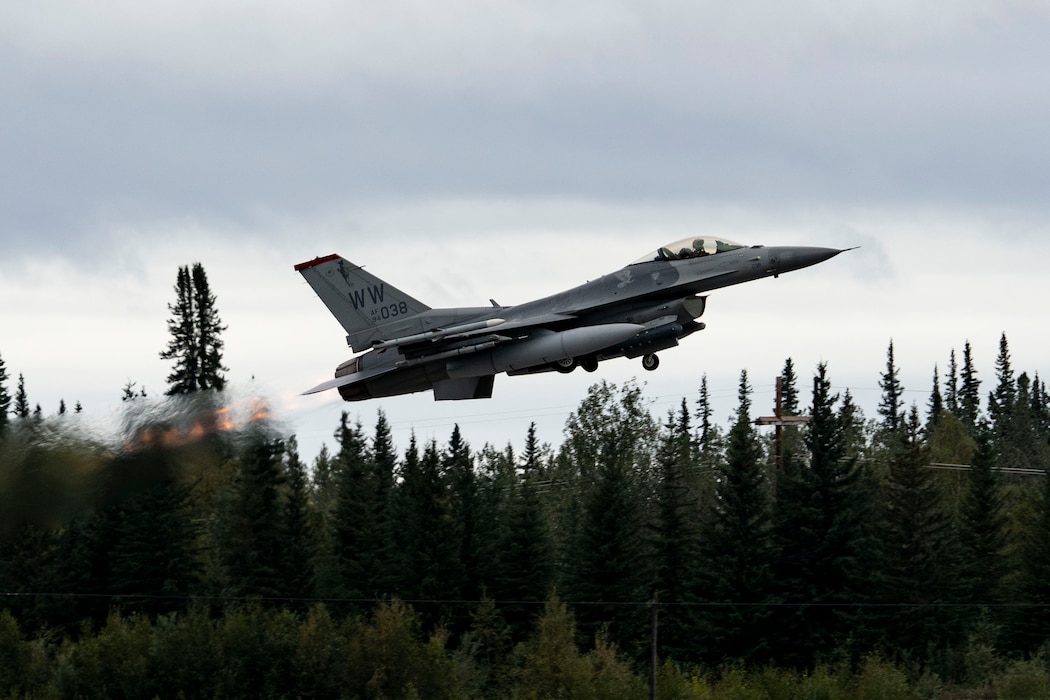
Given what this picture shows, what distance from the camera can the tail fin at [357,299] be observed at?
40.1 meters

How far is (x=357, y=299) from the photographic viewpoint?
40656 millimetres

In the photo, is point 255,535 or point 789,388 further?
point 789,388

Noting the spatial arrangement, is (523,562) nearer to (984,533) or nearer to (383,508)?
(383,508)

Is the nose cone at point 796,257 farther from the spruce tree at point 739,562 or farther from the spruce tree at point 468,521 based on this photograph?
the spruce tree at point 468,521

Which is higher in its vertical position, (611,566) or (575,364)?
(575,364)

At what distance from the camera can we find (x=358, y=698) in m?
62.8

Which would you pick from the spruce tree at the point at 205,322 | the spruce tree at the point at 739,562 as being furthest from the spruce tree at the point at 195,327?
the spruce tree at the point at 739,562

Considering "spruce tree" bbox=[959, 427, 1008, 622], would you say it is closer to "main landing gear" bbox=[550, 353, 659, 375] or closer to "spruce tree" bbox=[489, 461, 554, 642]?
"spruce tree" bbox=[489, 461, 554, 642]

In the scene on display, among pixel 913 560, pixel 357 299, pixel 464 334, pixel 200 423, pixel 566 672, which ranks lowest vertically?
pixel 566 672

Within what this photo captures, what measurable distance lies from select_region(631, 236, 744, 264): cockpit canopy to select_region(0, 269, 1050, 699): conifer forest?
886 inches

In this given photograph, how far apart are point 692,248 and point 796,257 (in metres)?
2.61

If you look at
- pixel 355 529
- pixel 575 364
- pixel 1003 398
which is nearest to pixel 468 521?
pixel 355 529

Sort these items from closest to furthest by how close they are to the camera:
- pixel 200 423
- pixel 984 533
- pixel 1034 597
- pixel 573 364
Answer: pixel 573 364
pixel 200 423
pixel 1034 597
pixel 984 533

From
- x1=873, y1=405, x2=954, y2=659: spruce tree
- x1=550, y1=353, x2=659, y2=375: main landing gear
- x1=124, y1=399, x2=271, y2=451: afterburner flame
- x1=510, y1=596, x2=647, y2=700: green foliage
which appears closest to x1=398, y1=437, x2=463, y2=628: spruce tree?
x1=510, y1=596, x2=647, y2=700: green foliage
